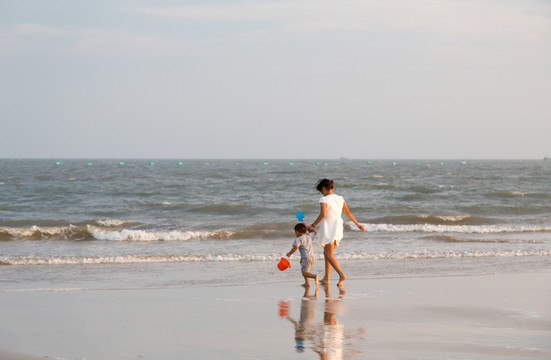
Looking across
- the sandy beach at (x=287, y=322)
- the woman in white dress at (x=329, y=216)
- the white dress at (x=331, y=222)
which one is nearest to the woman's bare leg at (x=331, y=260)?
the woman in white dress at (x=329, y=216)

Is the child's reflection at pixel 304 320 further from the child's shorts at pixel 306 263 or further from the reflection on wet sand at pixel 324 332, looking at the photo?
the child's shorts at pixel 306 263

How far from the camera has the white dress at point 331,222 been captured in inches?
366

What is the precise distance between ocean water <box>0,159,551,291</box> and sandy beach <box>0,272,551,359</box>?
4.61 ft

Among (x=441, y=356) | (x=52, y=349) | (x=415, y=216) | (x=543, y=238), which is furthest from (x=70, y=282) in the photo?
(x=415, y=216)

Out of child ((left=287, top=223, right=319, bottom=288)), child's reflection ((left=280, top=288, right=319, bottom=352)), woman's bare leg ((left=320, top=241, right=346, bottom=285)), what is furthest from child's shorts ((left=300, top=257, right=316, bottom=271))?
child's reflection ((left=280, top=288, right=319, bottom=352))

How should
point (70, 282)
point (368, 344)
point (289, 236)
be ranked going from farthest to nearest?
→ 1. point (289, 236)
2. point (70, 282)
3. point (368, 344)

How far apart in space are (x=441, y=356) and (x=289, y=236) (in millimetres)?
12708

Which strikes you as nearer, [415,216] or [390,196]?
[415,216]

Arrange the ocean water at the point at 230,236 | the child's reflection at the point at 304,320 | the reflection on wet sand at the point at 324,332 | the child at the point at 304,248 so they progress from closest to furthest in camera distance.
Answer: the reflection on wet sand at the point at 324,332
the child's reflection at the point at 304,320
the child at the point at 304,248
the ocean water at the point at 230,236

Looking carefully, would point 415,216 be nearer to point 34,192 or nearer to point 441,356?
point 441,356

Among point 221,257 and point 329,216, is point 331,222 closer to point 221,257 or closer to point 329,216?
point 329,216

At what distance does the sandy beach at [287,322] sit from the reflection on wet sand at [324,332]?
0.01 m

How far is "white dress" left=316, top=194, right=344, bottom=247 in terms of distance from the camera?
9.29m

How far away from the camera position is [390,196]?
33688 mm
